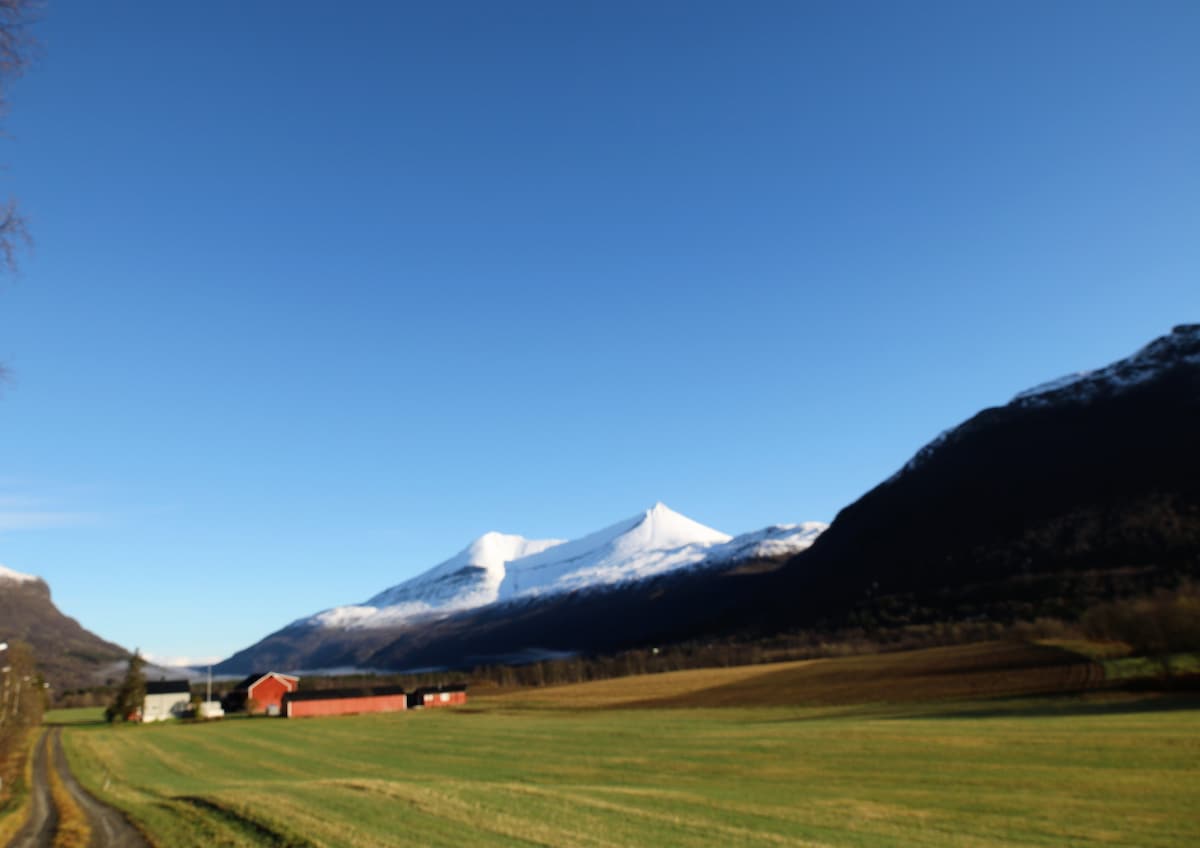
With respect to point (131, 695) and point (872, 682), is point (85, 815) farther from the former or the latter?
point (131, 695)

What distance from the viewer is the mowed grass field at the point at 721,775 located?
20.6 metres

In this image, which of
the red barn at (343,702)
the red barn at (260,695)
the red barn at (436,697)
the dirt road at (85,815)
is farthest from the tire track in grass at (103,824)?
the red barn at (436,697)

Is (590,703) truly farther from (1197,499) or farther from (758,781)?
(1197,499)

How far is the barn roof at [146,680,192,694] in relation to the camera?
131 meters

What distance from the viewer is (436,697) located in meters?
129

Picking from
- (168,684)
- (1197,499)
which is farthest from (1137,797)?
(1197,499)

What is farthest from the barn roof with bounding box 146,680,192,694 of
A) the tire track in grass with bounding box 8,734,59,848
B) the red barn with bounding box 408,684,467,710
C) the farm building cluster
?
the tire track in grass with bounding box 8,734,59,848

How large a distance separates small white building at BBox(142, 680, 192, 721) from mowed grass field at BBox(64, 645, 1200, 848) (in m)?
45.4

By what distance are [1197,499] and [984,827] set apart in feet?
641

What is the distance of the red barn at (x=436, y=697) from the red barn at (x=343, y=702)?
12.5 ft

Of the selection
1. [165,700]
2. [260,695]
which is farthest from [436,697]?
[165,700]

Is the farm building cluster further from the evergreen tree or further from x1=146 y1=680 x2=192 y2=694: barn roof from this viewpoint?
the evergreen tree

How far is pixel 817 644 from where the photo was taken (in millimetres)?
171500

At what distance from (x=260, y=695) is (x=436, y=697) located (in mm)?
26536
